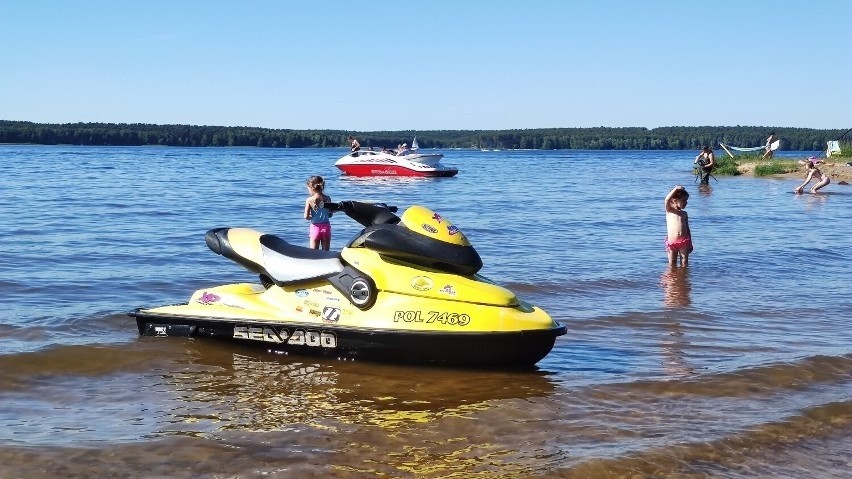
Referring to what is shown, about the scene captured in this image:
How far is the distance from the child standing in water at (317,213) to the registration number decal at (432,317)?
14.3 feet

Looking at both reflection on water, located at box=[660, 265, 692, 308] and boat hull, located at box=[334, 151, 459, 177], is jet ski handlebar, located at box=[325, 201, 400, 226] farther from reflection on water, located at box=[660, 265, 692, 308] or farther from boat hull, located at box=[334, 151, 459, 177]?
boat hull, located at box=[334, 151, 459, 177]

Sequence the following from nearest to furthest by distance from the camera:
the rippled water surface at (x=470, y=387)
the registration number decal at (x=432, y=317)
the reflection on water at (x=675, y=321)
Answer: the rippled water surface at (x=470, y=387) < the registration number decal at (x=432, y=317) < the reflection on water at (x=675, y=321)

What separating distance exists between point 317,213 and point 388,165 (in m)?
38.1

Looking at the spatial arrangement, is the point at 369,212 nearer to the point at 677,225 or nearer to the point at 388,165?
the point at 677,225

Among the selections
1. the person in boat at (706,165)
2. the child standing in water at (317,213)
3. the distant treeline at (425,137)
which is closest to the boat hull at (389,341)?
the child standing in water at (317,213)

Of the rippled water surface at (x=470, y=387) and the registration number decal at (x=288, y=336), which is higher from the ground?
the registration number decal at (x=288, y=336)

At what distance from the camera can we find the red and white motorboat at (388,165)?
161ft

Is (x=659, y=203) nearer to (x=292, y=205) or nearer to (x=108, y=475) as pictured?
(x=292, y=205)

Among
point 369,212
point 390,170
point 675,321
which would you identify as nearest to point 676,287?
point 675,321

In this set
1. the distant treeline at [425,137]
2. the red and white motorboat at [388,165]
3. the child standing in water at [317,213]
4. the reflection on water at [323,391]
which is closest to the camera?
the reflection on water at [323,391]

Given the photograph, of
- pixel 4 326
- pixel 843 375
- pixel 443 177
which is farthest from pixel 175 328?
pixel 443 177

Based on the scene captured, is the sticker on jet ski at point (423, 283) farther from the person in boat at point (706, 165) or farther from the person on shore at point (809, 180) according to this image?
the person in boat at point (706, 165)

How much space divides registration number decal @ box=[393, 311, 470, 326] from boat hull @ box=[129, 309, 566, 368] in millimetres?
77

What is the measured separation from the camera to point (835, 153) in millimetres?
45000
